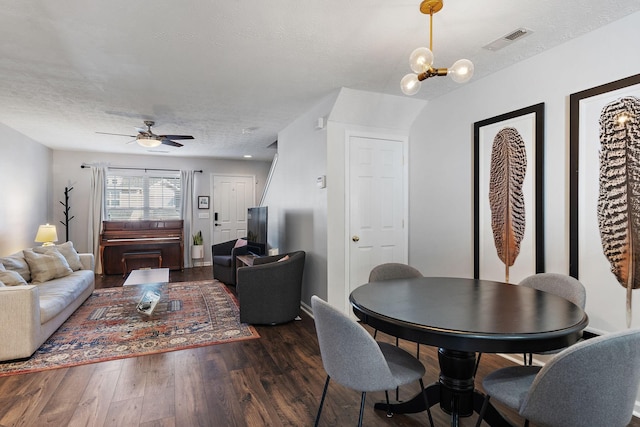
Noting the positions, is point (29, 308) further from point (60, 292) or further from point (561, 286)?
point (561, 286)

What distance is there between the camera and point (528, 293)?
206cm

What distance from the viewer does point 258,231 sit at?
511 cm

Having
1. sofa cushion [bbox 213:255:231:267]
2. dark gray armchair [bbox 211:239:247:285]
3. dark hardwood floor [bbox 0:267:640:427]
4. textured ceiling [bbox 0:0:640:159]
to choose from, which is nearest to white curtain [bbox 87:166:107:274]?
dark gray armchair [bbox 211:239:247:285]

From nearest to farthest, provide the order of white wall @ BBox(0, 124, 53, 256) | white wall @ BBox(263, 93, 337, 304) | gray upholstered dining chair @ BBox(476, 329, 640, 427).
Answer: gray upholstered dining chair @ BBox(476, 329, 640, 427), white wall @ BBox(263, 93, 337, 304), white wall @ BBox(0, 124, 53, 256)

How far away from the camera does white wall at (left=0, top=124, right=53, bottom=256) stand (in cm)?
462

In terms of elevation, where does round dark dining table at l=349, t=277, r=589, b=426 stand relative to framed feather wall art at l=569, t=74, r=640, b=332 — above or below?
below

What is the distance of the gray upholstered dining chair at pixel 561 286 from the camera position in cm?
212

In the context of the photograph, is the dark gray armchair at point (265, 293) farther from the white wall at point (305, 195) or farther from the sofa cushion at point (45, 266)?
the sofa cushion at point (45, 266)

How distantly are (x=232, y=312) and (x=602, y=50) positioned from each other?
4.17 meters

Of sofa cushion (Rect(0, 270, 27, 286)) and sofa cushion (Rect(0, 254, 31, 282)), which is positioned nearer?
sofa cushion (Rect(0, 270, 27, 286))

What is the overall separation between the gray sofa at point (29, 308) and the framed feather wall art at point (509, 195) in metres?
3.87

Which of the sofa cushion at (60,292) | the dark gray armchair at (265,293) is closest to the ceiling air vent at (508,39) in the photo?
the dark gray armchair at (265,293)

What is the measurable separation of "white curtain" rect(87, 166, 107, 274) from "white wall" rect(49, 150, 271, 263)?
107mm

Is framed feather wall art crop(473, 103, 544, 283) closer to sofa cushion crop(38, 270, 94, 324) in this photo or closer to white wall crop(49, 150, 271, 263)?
sofa cushion crop(38, 270, 94, 324)
